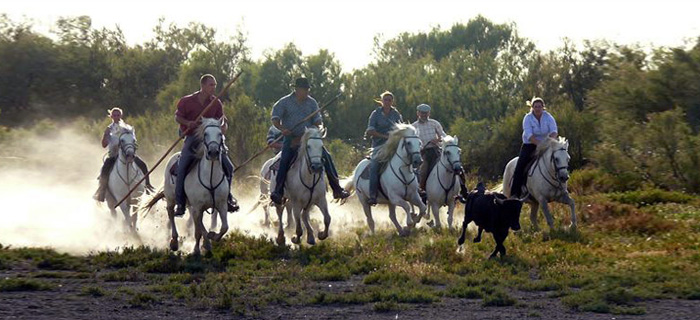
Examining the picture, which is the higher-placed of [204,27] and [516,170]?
[204,27]

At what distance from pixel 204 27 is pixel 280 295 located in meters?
59.7

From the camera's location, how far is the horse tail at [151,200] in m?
19.0

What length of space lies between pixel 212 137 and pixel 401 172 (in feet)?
15.1

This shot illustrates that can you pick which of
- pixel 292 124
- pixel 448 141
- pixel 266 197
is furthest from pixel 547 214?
pixel 266 197

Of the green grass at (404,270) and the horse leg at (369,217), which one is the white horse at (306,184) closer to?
the green grass at (404,270)

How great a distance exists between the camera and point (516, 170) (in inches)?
786

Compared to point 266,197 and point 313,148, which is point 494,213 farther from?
point 266,197

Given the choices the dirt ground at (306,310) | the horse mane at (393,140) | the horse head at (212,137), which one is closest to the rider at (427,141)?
the horse mane at (393,140)

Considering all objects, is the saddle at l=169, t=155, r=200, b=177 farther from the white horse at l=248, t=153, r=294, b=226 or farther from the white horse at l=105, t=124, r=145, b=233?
the white horse at l=105, t=124, r=145, b=233

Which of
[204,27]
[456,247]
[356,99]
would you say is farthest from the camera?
[204,27]

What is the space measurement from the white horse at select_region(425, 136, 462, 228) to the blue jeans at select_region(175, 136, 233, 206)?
4586mm

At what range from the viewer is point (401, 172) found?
20016mm

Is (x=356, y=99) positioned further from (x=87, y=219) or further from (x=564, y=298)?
(x=564, y=298)

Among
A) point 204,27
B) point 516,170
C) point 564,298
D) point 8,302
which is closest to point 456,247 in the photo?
point 516,170
